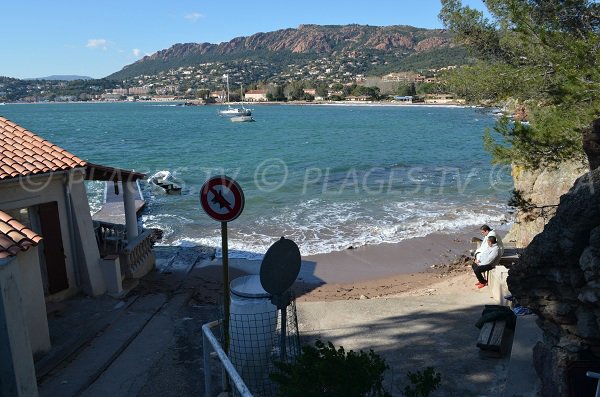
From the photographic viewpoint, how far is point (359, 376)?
4.02m

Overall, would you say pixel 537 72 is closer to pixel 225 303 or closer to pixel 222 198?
pixel 222 198

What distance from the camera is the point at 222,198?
16.6 feet

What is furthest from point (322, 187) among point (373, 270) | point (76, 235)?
point (76, 235)

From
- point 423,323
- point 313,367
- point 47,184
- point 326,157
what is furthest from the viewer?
point 326,157

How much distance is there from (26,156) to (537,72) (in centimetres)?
942

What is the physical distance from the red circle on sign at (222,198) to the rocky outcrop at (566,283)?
8.99ft

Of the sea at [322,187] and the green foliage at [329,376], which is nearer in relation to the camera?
the green foliage at [329,376]

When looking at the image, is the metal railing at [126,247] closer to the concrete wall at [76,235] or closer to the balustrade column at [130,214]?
the balustrade column at [130,214]

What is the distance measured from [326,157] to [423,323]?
38640 millimetres

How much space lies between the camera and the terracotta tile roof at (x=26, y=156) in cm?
898

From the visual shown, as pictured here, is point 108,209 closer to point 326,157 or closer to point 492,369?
point 492,369

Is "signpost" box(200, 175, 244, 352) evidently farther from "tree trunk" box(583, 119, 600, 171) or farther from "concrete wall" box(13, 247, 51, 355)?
"concrete wall" box(13, 247, 51, 355)

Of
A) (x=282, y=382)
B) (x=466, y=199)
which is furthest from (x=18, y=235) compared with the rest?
(x=466, y=199)

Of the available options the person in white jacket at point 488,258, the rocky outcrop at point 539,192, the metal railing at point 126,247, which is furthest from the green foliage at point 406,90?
the person in white jacket at point 488,258
